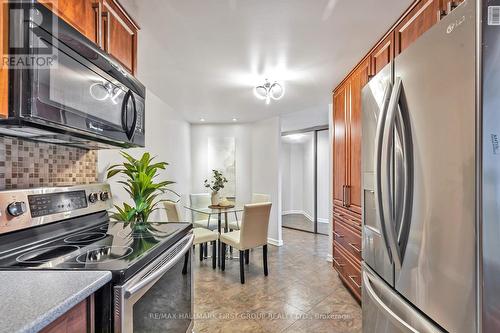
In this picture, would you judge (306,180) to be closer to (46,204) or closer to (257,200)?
(257,200)

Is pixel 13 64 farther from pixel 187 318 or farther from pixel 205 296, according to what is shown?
pixel 205 296

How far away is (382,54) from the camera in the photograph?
6.40 ft

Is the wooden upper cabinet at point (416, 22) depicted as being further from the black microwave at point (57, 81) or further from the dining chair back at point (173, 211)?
the dining chair back at point (173, 211)

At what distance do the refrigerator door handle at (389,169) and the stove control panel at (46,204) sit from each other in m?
1.60

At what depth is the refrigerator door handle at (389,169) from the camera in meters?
1.05

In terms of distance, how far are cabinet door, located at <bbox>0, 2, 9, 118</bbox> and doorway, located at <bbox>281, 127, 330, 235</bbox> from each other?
192 inches

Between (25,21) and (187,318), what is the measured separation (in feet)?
5.42

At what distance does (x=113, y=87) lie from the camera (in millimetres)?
1290

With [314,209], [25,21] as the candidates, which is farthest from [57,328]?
[314,209]

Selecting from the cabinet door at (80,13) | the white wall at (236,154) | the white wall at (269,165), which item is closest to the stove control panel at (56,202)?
the cabinet door at (80,13)

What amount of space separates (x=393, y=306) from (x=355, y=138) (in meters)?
1.70

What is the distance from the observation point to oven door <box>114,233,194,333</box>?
908 mm

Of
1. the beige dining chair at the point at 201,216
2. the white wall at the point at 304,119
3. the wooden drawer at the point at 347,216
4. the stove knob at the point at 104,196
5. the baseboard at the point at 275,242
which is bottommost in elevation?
the baseboard at the point at 275,242

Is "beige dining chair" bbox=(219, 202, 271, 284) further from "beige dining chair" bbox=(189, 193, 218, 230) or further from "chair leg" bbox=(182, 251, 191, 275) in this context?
"chair leg" bbox=(182, 251, 191, 275)
